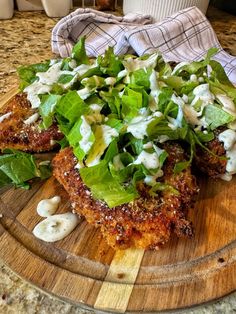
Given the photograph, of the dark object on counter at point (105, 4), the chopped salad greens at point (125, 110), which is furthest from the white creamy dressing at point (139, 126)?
the dark object on counter at point (105, 4)

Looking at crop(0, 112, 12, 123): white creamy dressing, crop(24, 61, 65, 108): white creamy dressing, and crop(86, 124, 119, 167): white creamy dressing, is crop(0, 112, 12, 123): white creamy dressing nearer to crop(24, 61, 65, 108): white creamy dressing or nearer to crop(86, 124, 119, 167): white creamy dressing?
crop(24, 61, 65, 108): white creamy dressing

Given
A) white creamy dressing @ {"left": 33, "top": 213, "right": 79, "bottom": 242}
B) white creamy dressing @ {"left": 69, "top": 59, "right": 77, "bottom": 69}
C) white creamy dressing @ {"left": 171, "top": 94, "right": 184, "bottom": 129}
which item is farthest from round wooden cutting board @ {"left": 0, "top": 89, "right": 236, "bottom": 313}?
white creamy dressing @ {"left": 69, "top": 59, "right": 77, "bottom": 69}

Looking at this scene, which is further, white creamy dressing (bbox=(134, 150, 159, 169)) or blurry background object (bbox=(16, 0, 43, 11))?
blurry background object (bbox=(16, 0, 43, 11))

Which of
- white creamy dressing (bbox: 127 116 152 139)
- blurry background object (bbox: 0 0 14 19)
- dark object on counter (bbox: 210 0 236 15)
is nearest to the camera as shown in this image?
white creamy dressing (bbox: 127 116 152 139)

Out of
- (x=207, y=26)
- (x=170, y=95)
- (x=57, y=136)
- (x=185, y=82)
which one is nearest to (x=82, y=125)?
(x=57, y=136)

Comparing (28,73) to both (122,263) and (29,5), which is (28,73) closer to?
(122,263)

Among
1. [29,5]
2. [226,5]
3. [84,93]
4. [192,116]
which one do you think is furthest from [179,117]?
[226,5]
